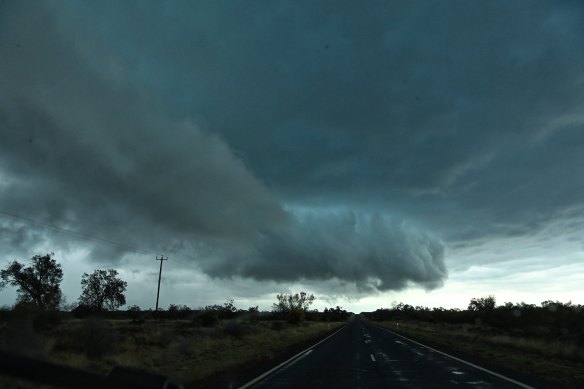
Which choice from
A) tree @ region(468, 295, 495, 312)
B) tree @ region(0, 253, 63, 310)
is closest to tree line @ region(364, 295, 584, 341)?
tree @ region(468, 295, 495, 312)

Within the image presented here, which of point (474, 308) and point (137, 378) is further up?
point (474, 308)

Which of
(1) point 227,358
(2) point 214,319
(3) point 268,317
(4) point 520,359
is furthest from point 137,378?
(3) point 268,317

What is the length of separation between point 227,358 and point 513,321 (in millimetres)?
72033

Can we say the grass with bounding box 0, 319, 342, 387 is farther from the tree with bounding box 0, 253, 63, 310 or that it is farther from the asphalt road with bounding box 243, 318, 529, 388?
the tree with bounding box 0, 253, 63, 310

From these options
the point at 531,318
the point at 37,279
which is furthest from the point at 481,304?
the point at 37,279

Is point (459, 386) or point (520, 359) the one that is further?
point (520, 359)

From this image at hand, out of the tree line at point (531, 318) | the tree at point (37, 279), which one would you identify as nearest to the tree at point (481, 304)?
the tree line at point (531, 318)

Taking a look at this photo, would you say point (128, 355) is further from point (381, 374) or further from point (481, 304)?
point (481, 304)

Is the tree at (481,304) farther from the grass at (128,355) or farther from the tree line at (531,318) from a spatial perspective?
the grass at (128,355)

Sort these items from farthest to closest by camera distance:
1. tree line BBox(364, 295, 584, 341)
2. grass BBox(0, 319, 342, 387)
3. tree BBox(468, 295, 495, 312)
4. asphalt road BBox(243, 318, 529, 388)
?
tree BBox(468, 295, 495, 312) → tree line BBox(364, 295, 584, 341) → grass BBox(0, 319, 342, 387) → asphalt road BBox(243, 318, 529, 388)

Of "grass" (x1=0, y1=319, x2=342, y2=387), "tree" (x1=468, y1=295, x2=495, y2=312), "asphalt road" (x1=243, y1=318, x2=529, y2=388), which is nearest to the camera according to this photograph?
"asphalt road" (x1=243, y1=318, x2=529, y2=388)

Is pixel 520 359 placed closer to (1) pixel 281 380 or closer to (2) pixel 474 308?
(1) pixel 281 380

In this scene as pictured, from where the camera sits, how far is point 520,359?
2031 cm

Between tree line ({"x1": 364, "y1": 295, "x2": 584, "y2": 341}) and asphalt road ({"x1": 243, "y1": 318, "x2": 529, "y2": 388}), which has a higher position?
tree line ({"x1": 364, "y1": 295, "x2": 584, "y2": 341})
